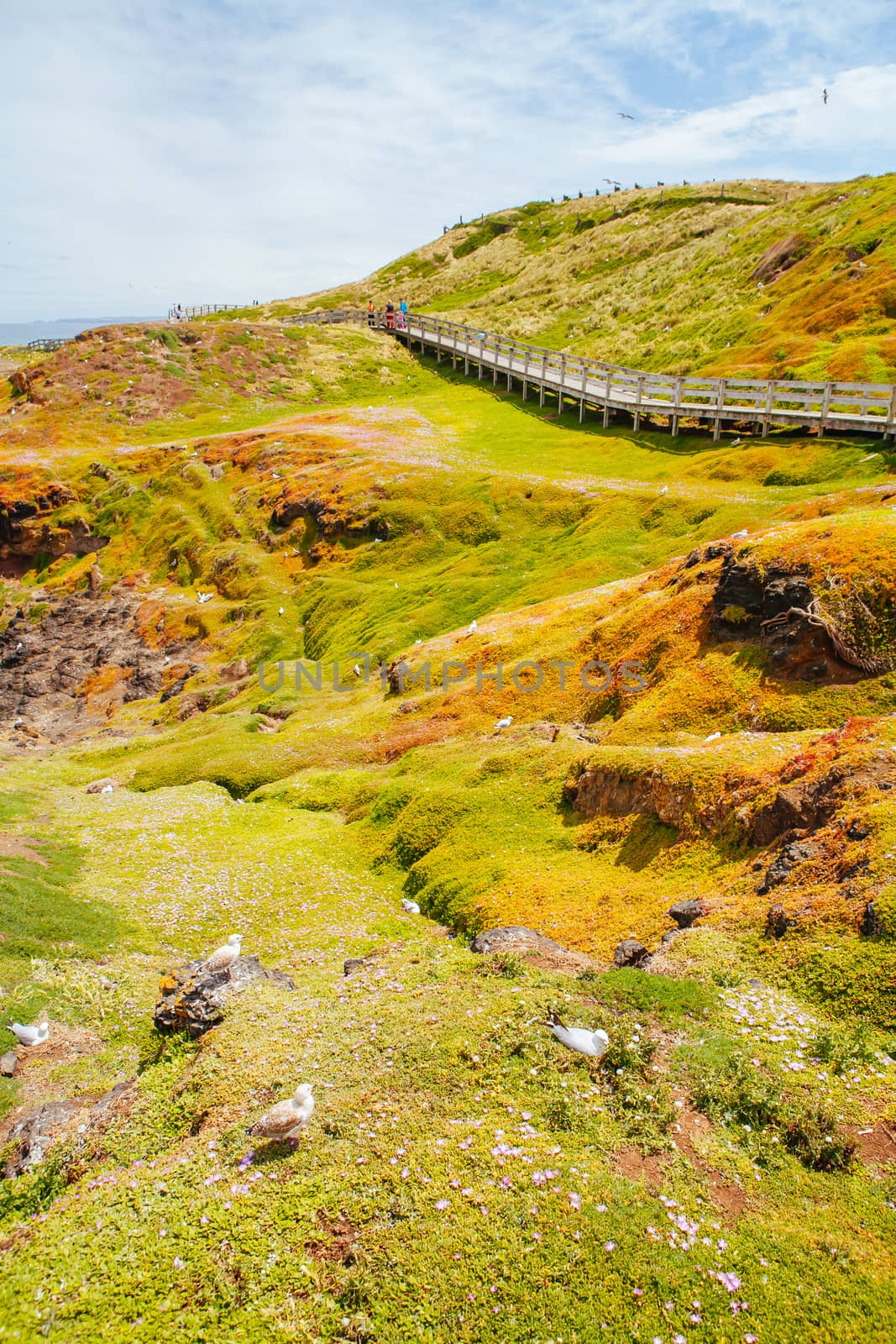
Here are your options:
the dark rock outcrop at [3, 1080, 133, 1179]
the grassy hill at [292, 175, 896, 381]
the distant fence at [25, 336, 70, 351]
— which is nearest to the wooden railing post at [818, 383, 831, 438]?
the grassy hill at [292, 175, 896, 381]

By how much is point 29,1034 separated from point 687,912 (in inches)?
552

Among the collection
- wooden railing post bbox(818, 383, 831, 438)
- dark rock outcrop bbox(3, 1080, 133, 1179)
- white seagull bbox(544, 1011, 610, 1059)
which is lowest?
dark rock outcrop bbox(3, 1080, 133, 1179)

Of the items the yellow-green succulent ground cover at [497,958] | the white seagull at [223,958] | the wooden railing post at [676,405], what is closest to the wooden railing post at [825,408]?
the yellow-green succulent ground cover at [497,958]

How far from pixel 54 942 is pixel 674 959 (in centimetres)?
1594

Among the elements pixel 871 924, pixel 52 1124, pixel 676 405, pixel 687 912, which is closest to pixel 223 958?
pixel 52 1124

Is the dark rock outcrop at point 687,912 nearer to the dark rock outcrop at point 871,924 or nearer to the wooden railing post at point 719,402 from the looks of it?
the dark rock outcrop at point 871,924

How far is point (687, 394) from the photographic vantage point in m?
56.7

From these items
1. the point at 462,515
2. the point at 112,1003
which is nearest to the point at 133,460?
the point at 462,515

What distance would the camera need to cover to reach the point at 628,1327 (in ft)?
28.5

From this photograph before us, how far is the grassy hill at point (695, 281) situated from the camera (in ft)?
197

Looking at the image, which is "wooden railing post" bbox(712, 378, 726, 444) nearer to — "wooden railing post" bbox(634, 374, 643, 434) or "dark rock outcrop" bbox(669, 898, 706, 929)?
"wooden railing post" bbox(634, 374, 643, 434)

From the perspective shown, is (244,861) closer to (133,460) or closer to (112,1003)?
(112,1003)

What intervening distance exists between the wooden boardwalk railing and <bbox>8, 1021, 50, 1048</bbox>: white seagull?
1696 inches

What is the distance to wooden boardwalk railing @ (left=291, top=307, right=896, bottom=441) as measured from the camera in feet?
142
